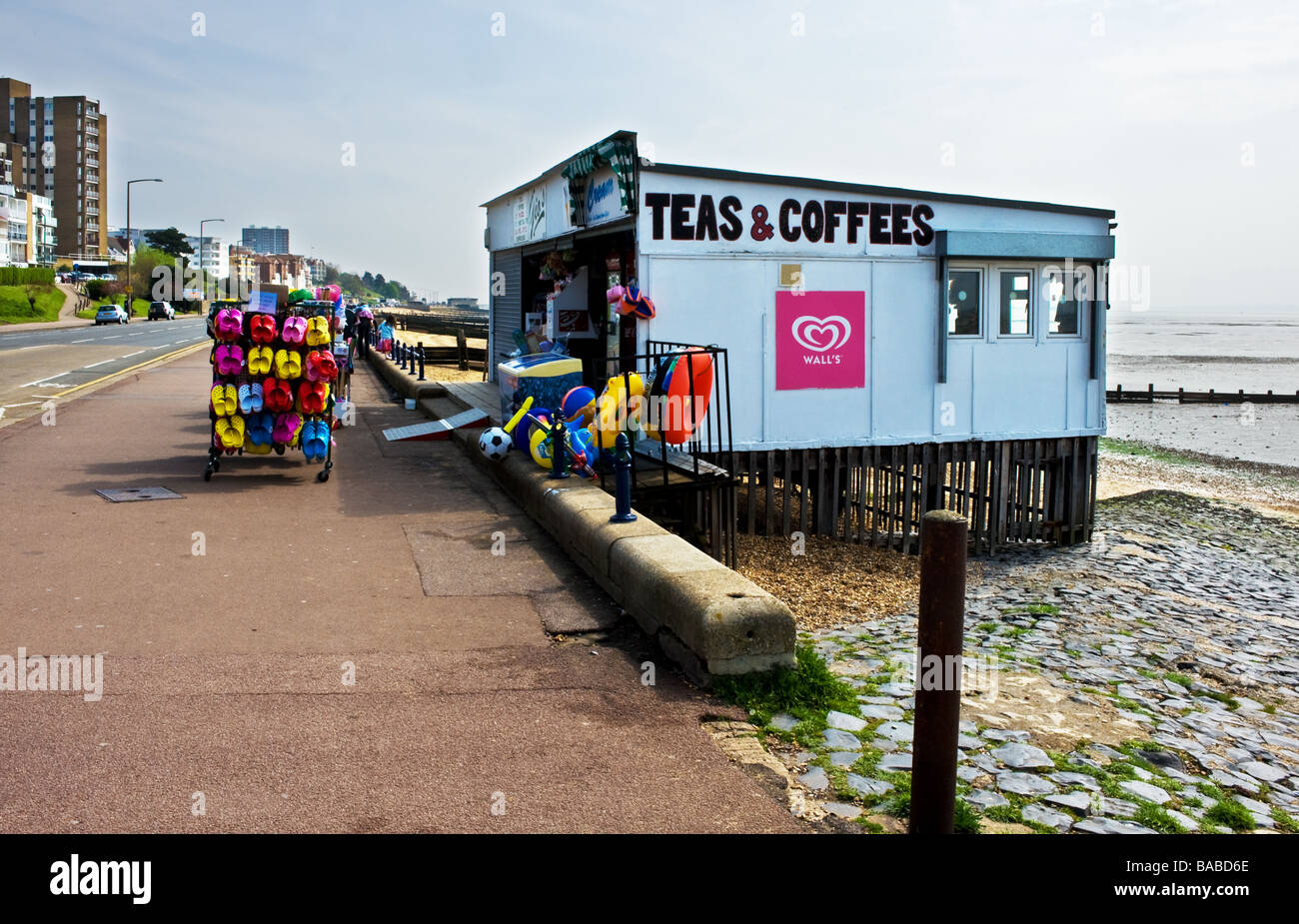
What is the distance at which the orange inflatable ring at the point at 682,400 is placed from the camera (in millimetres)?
10422

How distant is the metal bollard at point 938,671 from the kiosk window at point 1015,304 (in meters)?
11.0

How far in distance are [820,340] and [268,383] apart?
20.1ft

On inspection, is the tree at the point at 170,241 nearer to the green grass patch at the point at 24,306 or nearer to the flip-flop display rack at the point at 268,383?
the green grass patch at the point at 24,306

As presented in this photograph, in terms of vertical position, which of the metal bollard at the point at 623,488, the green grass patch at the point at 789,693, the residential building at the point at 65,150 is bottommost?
the green grass patch at the point at 789,693

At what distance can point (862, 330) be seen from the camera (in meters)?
13.4

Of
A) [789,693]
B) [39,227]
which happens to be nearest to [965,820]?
[789,693]

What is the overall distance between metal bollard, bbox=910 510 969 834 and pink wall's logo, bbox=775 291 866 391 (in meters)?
9.08

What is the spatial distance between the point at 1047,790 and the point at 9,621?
556cm

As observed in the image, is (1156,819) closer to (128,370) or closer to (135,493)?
(135,493)

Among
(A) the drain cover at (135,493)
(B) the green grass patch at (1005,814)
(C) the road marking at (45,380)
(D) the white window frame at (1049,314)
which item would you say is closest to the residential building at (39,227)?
(C) the road marking at (45,380)

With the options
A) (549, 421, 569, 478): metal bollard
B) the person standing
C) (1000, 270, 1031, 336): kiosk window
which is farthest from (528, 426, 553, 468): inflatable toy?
the person standing

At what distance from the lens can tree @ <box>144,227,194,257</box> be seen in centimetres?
13862
